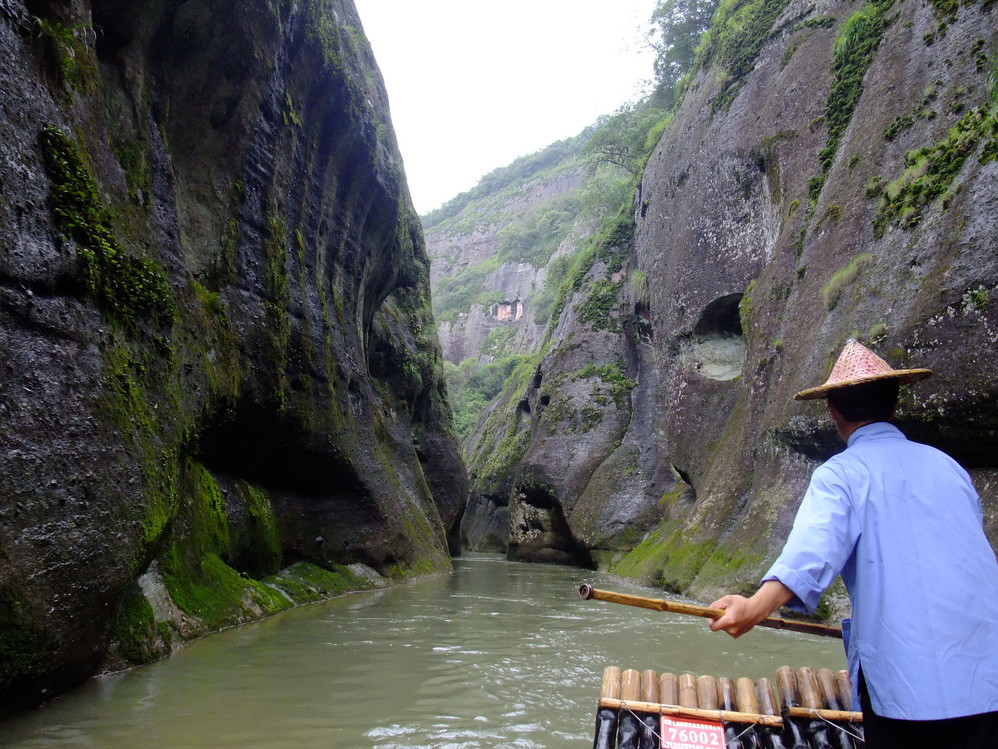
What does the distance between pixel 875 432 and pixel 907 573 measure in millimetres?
536

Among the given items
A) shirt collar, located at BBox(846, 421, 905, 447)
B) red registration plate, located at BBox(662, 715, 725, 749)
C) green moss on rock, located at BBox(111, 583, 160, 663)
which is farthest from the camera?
green moss on rock, located at BBox(111, 583, 160, 663)

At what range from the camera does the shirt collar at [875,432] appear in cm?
231

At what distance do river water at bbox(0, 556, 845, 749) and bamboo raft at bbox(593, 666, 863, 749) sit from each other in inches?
25.0

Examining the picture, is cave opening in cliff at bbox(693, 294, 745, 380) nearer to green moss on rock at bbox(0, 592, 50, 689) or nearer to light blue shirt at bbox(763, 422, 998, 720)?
light blue shirt at bbox(763, 422, 998, 720)

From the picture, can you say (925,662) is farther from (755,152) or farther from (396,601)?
(755,152)

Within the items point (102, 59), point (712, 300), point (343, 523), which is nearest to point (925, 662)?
point (102, 59)

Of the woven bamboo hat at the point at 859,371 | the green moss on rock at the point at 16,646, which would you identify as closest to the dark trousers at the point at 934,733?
the woven bamboo hat at the point at 859,371

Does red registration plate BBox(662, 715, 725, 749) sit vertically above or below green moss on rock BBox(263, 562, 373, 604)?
above

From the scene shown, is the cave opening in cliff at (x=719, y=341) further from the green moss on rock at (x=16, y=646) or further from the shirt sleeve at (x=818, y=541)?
the green moss on rock at (x=16, y=646)

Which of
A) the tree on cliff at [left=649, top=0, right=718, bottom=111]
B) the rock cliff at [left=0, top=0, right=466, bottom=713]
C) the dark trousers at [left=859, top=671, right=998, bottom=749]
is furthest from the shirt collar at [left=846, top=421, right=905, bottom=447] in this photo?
the tree on cliff at [left=649, top=0, right=718, bottom=111]

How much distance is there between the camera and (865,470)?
2.15 meters

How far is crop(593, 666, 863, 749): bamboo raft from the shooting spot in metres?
2.86

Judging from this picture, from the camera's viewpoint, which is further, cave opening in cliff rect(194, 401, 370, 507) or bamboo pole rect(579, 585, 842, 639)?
cave opening in cliff rect(194, 401, 370, 507)

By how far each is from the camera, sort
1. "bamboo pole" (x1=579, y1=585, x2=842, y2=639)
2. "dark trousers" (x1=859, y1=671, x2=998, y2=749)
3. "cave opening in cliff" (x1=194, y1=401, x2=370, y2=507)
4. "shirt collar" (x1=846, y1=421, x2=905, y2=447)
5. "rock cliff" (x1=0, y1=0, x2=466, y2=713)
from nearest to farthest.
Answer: "dark trousers" (x1=859, y1=671, x2=998, y2=749) < "bamboo pole" (x1=579, y1=585, x2=842, y2=639) < "shirt collar" (x1=846, y1=421, x2=905, y2=447) < "rock cliff" (x1=0, y1=0, x2=466, y2=713) < "cave opening in cliff" (x1=194, y1=401, x2=370, y2=507)
